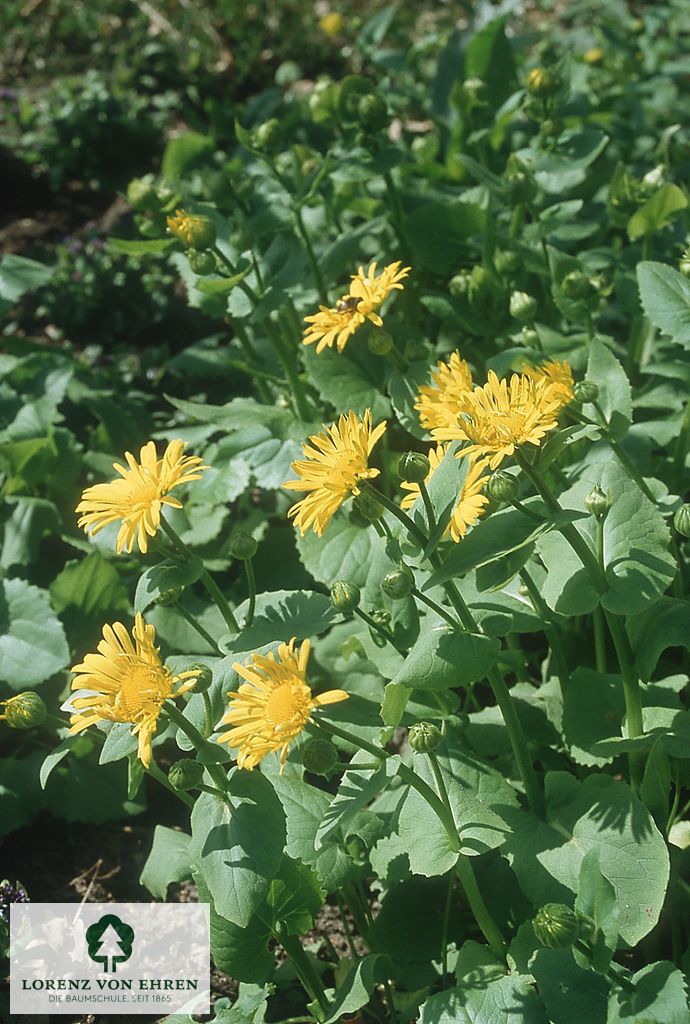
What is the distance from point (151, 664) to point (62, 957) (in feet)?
3.75

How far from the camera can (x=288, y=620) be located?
85.7 inches

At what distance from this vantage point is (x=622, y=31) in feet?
16.1

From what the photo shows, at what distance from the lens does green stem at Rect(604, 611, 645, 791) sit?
7.02 feet

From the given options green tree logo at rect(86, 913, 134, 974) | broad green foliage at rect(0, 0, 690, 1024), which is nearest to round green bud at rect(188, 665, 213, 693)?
broad green foliage at rect(0, 0, 690, 1024)

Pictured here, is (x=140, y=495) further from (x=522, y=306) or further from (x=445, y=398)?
(x=522, y=306)

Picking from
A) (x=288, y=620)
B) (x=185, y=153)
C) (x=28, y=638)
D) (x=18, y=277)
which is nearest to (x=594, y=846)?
(x=288, y=620)

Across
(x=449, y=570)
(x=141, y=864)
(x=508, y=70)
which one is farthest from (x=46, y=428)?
(x=508, y=70)

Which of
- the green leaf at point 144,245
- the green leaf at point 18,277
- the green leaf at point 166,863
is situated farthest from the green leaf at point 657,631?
the green leaf at point 18,277

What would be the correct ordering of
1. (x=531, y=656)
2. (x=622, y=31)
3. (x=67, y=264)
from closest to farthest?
(x=531, y=656) < (x=67, y=264) < (x=622, y=31)

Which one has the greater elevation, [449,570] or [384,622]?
[449,570]

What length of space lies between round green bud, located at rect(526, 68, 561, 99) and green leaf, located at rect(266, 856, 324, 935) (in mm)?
2336

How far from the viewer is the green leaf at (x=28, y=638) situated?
2.73m

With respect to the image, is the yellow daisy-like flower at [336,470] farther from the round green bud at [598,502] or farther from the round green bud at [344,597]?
the round green bud at [598,502]

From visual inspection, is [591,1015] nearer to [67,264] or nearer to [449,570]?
[449,570]
